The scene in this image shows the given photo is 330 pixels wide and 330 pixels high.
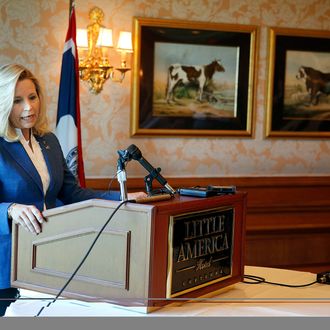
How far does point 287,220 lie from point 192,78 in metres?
1.42

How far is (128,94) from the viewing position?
5180mm

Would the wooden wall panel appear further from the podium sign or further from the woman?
the podium sign

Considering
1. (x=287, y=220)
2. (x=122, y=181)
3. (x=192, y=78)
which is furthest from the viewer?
(x=287, y=220)

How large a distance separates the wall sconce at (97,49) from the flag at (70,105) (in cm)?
17

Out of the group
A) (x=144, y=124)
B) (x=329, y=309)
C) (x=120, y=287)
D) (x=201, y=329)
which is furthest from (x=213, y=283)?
(x=144, y=124)

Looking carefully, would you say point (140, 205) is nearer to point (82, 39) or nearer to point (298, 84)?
point (82, 39)

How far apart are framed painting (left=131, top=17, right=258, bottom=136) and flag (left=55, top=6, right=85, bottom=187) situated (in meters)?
0.57

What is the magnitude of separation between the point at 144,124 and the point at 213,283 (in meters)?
3.00

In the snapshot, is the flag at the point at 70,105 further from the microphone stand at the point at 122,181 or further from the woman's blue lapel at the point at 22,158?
the microphone stand at the point at 122,181

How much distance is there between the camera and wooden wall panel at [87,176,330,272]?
5.52 m

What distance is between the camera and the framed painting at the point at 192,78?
204 inches

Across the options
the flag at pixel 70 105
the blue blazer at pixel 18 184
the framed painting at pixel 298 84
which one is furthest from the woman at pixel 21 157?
the framed painting at pixel 298 84

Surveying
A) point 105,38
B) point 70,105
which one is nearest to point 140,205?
point 70,105

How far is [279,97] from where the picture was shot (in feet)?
18.5
